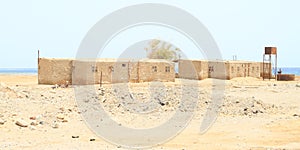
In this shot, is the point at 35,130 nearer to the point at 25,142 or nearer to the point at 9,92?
the point at 25,142

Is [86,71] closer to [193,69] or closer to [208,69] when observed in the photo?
[193,69]

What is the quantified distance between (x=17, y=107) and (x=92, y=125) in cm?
257

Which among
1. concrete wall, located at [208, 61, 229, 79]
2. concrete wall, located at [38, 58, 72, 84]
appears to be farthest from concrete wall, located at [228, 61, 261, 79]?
concrete wall, located at [38, 58, 72, 84]

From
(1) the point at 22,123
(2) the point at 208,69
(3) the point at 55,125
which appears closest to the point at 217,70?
(2) the point at 208,69

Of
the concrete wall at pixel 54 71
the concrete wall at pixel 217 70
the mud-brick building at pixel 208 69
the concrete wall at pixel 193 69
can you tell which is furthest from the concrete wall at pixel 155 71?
the concrete wall at pixel 217 70

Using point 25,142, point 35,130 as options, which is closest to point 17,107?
point 35,130

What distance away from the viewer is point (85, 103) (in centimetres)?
1599

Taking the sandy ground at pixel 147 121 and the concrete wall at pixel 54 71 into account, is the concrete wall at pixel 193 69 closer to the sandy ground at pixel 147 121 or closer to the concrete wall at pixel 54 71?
the concrete wall at pixel 54 71

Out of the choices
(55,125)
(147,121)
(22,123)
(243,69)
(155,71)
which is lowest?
(147,121)

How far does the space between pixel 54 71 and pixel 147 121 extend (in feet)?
47.7

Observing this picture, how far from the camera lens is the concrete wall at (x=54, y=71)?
27.7 meters

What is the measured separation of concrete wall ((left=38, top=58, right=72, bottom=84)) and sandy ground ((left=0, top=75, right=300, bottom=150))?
10010mm

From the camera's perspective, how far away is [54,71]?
27688 millimetres

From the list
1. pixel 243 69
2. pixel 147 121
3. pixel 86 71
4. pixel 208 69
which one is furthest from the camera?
pixel 243 69
